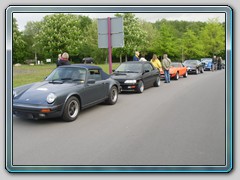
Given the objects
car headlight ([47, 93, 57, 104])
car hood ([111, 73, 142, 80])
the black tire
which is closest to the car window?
car hood ([111, 73, 142, 80])

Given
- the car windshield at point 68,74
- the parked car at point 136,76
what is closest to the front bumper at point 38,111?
the car windshield at point 68,74

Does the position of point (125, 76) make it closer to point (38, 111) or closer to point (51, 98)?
point (51, 98)

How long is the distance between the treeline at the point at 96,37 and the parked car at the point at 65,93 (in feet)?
3.19

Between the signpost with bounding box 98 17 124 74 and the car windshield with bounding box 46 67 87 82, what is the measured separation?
1.21 meters

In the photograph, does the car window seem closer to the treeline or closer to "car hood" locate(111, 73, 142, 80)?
"car hood" locate(111, 73, 142, 80)

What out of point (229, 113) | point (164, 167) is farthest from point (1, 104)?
point (229, 113)

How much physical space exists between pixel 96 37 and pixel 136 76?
5093 millimetres

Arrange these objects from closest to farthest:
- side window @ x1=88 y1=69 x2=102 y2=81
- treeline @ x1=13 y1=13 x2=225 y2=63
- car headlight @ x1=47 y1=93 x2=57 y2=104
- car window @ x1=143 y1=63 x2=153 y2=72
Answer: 1. treeline @ x1=13 y1=13 x2=225 y2=63
2. car headlight @ x1=47 y1=93 x2=57 y2=104
3. side window @ x1=88 y1=69 x2=102 y2=81
4. car window @ x1=143 y1=63 x2=153 y2=72

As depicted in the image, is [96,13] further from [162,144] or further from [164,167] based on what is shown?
[162,144]

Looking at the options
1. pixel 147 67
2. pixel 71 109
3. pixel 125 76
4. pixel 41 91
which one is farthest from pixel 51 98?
pixel 147 67

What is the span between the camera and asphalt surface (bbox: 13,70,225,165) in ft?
12.5

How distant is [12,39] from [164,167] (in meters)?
2.30

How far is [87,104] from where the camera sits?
6938mm

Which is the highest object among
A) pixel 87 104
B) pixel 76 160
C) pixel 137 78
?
pixel 137 78
